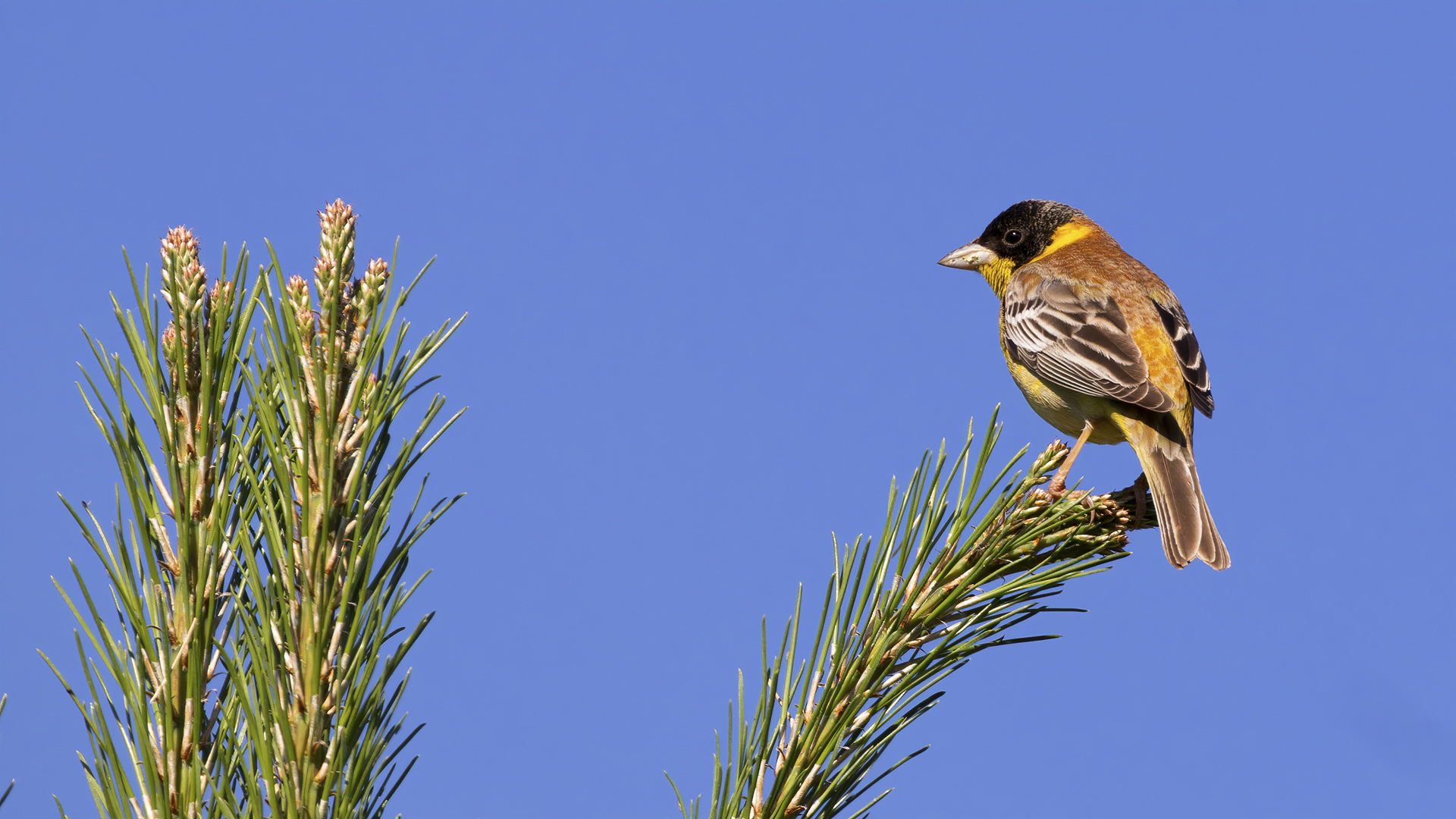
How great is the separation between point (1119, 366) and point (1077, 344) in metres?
0.36

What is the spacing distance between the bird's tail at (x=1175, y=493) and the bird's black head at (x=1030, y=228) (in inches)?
113

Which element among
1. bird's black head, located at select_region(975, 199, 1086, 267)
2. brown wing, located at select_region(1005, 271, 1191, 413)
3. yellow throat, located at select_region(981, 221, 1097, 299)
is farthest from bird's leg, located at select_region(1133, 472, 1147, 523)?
bird's black head, located at select_region(975, 199, 1086, 267)

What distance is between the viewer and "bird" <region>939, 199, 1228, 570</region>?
5.29 metres

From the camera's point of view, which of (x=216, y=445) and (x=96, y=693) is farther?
(x=216, y=445)

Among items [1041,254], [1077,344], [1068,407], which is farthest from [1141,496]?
[1041,254]

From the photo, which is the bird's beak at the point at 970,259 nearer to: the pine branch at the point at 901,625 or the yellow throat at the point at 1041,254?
the yellow throat at the point at 1041,254

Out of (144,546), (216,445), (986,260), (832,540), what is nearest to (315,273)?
(216,445)

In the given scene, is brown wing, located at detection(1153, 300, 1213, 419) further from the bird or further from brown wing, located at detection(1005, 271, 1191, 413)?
brown wing, located at detection(1005, 271, 1191, 413)

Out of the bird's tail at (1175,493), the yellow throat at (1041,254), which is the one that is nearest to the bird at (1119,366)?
the bird's tail at (1175,493)

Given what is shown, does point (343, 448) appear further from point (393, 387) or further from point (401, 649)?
point (401, 649)

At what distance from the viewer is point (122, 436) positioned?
7.82ft

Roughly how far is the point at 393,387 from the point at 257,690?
70 cm

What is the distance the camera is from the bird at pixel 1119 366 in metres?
5.29

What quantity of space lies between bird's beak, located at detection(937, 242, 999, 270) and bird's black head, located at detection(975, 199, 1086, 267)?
6cm
